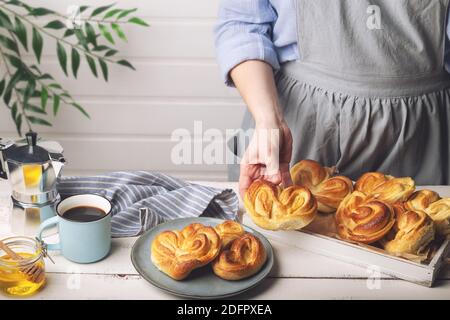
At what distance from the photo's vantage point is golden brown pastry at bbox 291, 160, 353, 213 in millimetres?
1221

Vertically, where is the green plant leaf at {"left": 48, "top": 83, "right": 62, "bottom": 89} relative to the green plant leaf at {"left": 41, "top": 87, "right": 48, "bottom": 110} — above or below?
above

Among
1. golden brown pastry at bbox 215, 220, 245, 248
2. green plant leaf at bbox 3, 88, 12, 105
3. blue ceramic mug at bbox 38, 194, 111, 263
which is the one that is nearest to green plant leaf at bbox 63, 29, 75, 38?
green plant leaf at bbox 3, 88, 12, 105

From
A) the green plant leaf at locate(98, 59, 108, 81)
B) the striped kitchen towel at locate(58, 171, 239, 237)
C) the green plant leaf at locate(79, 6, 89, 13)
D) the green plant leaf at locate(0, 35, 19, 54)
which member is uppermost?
the green plant leaf at locate(79, 6, 89, 13)

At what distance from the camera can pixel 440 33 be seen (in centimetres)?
142

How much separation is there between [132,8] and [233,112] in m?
0.62

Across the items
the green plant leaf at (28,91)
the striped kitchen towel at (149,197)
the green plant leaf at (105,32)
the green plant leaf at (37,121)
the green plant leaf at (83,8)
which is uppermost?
the green plant leaf at (83,8)

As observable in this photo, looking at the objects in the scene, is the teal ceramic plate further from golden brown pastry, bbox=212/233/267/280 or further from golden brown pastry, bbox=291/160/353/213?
golden brown pastry, bbox=291/160/353/213

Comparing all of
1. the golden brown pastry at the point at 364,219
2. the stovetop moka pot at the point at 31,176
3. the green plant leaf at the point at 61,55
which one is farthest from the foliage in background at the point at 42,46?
the golden brown pastry at the point at 364,219

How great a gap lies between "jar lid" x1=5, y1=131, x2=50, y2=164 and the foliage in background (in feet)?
4.05

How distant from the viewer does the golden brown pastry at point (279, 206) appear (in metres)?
1.12

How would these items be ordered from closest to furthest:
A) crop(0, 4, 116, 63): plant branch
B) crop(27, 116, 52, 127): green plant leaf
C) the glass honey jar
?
the glass honey jar → crop(0, 4, 116, 63): plant branch → crop(27, 116, 52, 127): green plant leaf

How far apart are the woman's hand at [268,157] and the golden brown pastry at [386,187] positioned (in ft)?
0.53

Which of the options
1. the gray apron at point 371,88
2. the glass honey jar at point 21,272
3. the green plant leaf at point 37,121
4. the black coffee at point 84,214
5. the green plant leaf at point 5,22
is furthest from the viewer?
the green plant leaf at point 37,121

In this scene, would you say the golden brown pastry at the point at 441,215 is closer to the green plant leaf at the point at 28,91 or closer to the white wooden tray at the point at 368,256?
the white wooden tray at the point at 368,256
